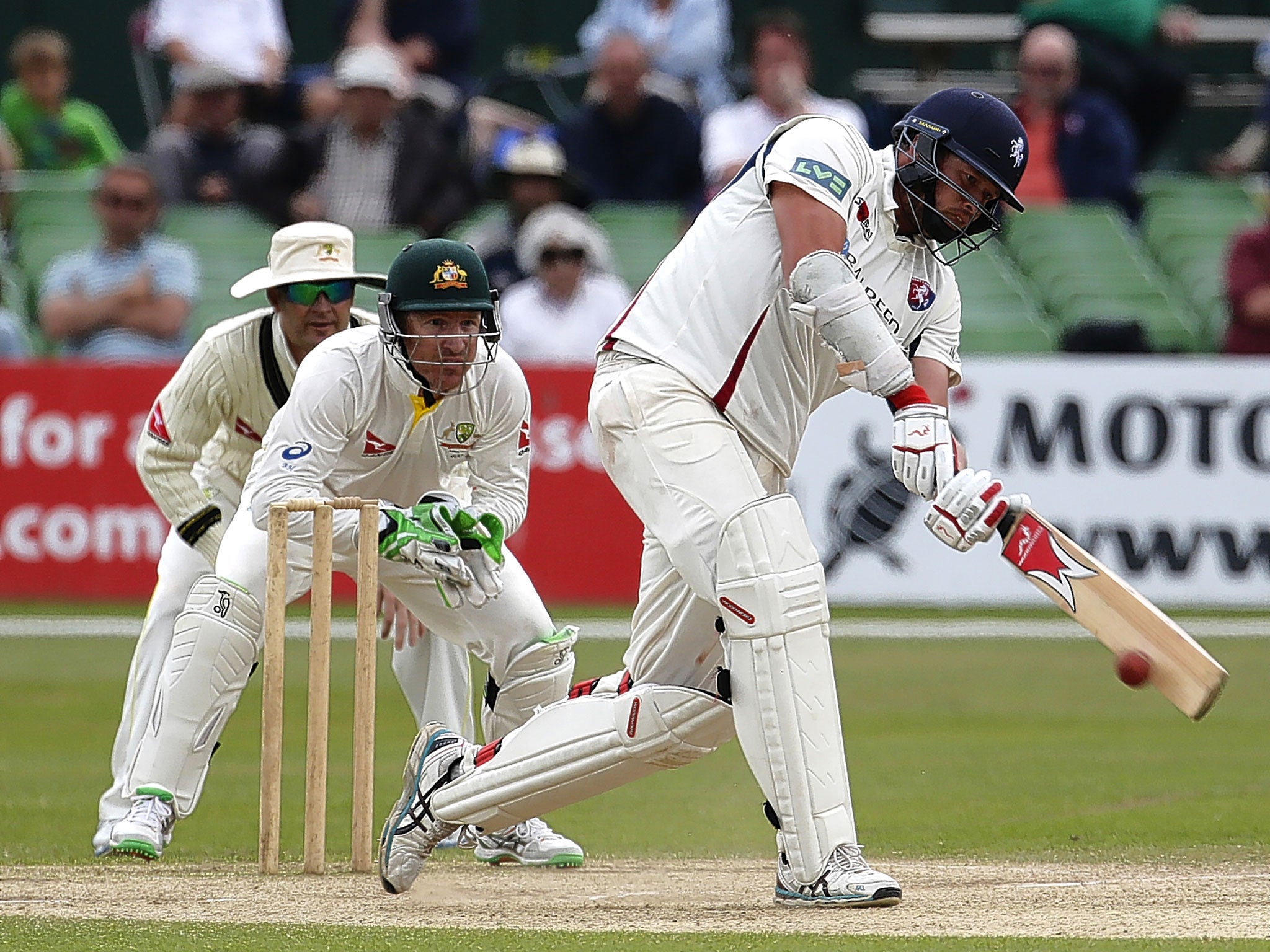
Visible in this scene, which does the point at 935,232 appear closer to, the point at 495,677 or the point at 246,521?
the point at 495,677

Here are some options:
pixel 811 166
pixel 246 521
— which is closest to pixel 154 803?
pixel 246 521

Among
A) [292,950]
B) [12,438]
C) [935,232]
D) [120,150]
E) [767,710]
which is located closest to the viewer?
[292,950]

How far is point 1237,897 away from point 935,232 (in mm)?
1683

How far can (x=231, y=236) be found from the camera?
12.3m

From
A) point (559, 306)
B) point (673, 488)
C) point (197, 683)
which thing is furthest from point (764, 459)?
point (559, 306)

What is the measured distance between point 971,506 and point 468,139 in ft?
29.6

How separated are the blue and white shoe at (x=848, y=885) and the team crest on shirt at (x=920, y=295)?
51.5 inches

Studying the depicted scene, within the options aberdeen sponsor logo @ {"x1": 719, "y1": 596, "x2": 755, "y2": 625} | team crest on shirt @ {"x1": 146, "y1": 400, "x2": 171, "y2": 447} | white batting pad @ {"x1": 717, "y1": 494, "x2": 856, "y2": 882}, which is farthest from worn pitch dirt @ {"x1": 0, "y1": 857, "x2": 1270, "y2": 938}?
team crest on shirt @ {"x1": 146, "y1": 400, "x2": 171, "y2": 447}

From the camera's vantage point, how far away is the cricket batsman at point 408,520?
527cm

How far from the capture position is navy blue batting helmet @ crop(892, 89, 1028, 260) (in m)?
4.57

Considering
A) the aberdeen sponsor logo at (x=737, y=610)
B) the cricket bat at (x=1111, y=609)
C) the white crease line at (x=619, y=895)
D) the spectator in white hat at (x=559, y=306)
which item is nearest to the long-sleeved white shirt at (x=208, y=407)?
the white crease line at (x=619, y=895)

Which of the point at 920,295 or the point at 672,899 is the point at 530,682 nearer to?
the point at 672,899

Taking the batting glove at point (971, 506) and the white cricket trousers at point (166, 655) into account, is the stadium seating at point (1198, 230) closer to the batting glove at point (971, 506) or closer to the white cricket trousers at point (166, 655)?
the white cricket trousers at point (166, 655)

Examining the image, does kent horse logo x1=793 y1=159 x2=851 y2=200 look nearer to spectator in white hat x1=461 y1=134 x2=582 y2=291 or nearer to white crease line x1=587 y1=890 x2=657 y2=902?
white crease line x1=587 y1=890 x2=657 y2=902
